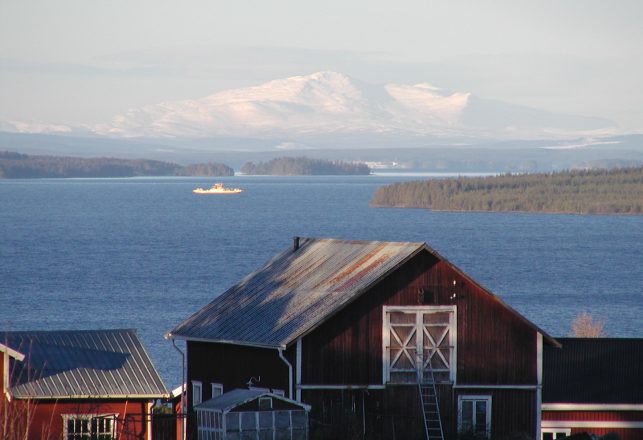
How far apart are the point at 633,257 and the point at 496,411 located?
288ft

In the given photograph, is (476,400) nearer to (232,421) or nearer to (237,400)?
(237,400)

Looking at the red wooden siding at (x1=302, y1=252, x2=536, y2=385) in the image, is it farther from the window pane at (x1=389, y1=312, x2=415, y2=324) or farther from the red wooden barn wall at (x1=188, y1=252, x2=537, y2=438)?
the window pane at (x1=389, y1=312, x2=415, y2=324)

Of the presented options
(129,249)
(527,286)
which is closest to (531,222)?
(129,249)

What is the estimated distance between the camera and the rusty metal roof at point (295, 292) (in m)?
24.3

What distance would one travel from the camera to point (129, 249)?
10638 cm

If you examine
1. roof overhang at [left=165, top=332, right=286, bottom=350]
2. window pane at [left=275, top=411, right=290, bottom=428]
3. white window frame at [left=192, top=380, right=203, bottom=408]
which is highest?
roof overhang at [left=165, top=332, right=286, bottom=350]

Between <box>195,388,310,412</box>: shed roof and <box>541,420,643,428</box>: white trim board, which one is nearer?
<box>195,388,310,412</box>: shed roof

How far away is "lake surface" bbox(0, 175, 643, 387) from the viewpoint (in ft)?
198

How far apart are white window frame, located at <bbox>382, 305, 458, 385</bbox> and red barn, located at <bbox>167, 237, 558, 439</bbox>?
0.02 metres

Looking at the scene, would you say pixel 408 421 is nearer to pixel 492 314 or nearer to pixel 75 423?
pixel 492 314

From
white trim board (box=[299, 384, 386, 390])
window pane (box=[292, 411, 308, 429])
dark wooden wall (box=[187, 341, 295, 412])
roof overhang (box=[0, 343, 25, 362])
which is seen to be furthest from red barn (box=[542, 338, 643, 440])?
roof overhang (box=[0, 343, 25, 362])

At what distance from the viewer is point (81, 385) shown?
2577cm

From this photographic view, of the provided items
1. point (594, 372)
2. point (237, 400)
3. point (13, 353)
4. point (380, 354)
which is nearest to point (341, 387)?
point (380, 354)

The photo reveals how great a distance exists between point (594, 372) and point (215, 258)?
224 ft
